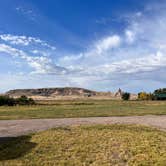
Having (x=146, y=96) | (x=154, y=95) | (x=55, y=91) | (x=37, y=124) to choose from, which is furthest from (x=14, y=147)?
(x=55, y=91)

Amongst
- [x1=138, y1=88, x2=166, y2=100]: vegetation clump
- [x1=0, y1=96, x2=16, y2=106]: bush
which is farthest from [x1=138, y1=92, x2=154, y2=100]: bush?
[x1=0, y1=96, x2=16, y2=106]: bush

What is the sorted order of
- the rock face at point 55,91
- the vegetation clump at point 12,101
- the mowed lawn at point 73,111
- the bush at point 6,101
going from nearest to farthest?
the mowed lawn at point 73,111 → the bush at point 6,101 → the vegetation clump at point 12,101 → the rock face at point 55,91

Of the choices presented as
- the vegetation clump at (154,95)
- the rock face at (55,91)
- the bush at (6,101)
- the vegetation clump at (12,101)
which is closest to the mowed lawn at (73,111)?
the bush at (6,101)

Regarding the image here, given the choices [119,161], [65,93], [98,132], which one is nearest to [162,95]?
[98,132]

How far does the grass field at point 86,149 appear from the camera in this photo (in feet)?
28.9

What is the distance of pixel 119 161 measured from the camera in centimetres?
884

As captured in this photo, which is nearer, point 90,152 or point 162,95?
Result: point 90,152

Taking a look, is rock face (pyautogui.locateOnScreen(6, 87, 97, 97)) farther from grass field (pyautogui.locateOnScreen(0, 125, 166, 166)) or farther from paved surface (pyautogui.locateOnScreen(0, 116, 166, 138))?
grass field (pyautogui.locateOnScreen(0, 125, 166, 166))

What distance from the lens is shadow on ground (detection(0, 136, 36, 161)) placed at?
9586 mm

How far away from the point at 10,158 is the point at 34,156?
0.74m

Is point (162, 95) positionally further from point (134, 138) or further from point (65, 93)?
point (65, 93)

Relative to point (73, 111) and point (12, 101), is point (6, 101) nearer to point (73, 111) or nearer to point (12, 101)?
point (12, 101)

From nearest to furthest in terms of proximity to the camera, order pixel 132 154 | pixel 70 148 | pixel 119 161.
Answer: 1. pixel 119 161
2. pixel 132 154
3. pixel 70 148

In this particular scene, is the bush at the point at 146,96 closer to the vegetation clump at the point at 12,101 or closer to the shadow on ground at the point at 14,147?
the vegetation clump at the point at 12,101
